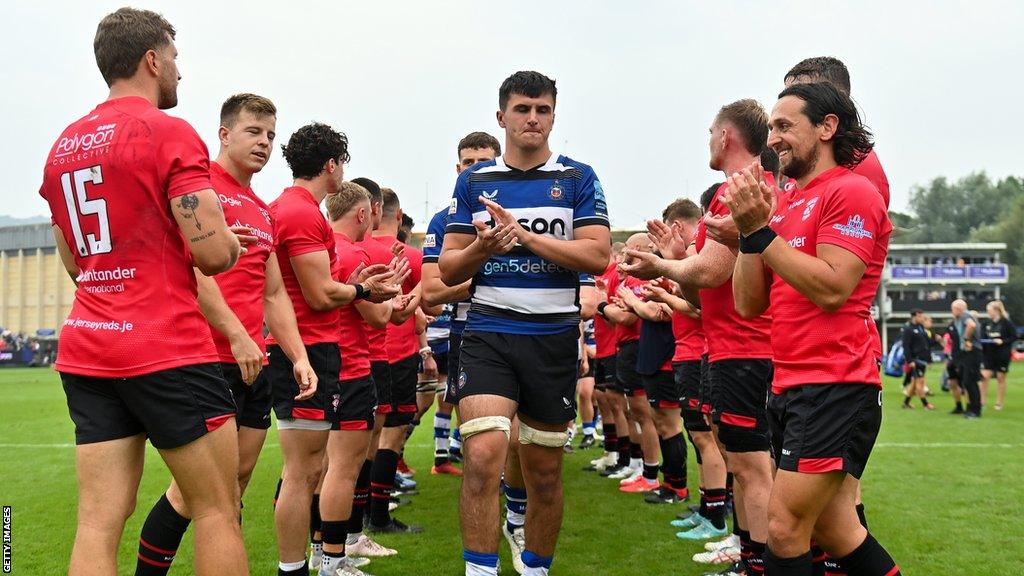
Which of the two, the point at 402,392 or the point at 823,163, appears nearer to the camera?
the point at 823,163

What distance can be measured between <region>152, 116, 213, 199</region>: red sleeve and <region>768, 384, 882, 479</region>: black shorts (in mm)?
2676

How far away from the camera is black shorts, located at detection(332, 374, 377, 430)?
5578 millimetres

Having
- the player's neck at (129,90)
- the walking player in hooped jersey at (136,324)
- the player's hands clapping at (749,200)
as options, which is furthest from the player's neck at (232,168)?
the player's hands clapping at (749,200)

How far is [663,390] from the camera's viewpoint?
8.45 metres

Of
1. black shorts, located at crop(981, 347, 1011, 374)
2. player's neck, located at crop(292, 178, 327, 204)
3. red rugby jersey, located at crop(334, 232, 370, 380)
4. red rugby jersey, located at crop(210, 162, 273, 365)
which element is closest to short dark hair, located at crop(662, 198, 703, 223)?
red rugby jersey, located at crop(334, 232, 370, 380)

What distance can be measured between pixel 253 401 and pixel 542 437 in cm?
167

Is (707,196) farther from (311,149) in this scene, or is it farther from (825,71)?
(311,149)

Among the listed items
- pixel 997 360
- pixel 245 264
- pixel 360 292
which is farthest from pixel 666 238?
pixel 997 360

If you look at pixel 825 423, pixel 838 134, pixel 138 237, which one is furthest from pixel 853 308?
pixel 138 237

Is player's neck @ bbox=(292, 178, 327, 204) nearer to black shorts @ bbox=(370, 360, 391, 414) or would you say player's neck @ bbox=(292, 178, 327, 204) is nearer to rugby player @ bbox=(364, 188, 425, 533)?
rugby player @ bbox=(364, 188, 425, 533)

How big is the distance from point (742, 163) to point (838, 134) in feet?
4.67

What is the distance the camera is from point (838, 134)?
154 inches

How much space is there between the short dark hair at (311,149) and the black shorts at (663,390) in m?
4.32

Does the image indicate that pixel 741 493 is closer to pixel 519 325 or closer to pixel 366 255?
pixel 519 325
